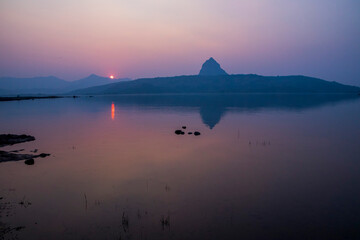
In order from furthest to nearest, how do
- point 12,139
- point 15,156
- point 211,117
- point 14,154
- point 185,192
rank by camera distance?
point 211,117
point 12,139
point 14,154
point 15,156
point 185,192

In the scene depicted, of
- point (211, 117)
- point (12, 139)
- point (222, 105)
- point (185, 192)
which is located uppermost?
point (222, 105)

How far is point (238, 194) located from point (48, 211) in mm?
9695

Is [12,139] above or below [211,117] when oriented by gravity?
below

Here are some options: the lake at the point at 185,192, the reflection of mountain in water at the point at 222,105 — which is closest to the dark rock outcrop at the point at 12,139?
the lake at the point at 185,192

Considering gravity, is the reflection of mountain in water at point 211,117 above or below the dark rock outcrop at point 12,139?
above

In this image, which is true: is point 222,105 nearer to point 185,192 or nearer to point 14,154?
point 14,154

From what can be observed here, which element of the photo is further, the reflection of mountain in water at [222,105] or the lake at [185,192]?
the reflection of mountain in water at [222,105]

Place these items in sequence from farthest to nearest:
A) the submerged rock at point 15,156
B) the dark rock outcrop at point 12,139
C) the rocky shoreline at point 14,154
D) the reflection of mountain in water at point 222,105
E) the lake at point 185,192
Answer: the reflection of mountain in water at point 222,105
the dark rock outcrop at point 12,139
the submerged rock at point 15,156
the rocky shoreline at point 14,154
the lake at point 185,192

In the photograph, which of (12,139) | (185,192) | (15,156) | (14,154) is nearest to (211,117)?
(12,139)

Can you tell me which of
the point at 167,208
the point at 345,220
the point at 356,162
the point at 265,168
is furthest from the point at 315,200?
the point at 356,162

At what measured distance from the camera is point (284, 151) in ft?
79.8

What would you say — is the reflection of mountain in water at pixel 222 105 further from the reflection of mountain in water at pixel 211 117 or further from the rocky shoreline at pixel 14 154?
the rocky shoreline at pixel 14 154

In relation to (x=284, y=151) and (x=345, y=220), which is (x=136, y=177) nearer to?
(x=345, y=220)

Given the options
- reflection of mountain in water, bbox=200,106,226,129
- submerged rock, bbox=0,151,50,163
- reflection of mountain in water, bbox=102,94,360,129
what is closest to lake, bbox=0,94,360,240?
submerged rock, bbox=0,151,50,163
